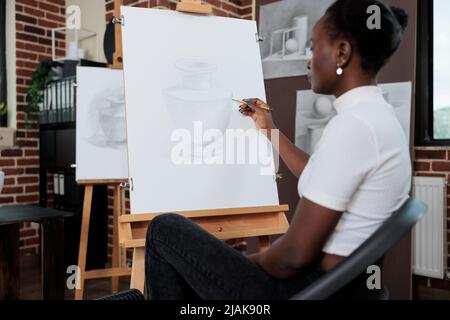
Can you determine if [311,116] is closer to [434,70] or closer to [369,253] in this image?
[434,70]

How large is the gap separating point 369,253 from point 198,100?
975 mm

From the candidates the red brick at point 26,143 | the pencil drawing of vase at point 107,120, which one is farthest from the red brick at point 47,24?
the pencil drawing of vase at point 107,120

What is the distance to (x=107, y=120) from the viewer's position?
2.37 m

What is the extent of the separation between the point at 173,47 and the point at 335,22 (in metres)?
0.81

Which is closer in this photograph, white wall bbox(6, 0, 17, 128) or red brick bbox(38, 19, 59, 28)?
white wall bbox(6, 0, 17, 128)

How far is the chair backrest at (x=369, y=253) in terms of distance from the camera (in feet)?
2.92

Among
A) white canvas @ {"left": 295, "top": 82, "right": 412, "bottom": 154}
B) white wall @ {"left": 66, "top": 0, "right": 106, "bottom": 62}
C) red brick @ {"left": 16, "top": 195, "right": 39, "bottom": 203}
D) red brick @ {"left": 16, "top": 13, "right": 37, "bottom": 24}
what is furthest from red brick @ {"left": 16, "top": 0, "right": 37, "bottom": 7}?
white canvas @ {"left": 295, "top": 82, "right": 412, "bottom": 154}

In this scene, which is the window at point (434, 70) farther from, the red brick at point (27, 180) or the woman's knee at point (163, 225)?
the red brick at point (27, 180)

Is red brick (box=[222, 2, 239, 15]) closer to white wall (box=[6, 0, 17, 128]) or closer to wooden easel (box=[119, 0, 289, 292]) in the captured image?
wooden easel (box=[119, 0, 289, 292])

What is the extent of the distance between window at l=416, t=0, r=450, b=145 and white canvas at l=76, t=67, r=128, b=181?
5.67ft

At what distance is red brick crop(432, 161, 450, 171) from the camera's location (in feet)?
7.66

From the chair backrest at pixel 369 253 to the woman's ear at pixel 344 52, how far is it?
1.22 ft

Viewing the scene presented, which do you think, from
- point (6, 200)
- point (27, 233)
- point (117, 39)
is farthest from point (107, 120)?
point (27, 233)
